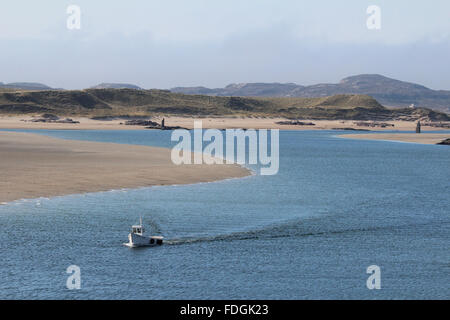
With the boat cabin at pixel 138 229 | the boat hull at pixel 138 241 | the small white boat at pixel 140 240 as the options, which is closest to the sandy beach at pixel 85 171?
the boat cabin at pixel 138 229

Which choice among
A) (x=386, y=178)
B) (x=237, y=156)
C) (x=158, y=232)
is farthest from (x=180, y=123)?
(x=158, y=232)

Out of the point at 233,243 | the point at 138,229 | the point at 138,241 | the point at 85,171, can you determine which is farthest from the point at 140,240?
the point at 85,171

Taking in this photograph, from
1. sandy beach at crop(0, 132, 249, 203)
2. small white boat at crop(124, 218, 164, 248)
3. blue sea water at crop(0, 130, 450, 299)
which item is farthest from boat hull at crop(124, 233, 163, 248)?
sandy beach at crop(0, 132, 249, 203)

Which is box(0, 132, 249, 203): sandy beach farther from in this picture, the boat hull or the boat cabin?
the boat hull

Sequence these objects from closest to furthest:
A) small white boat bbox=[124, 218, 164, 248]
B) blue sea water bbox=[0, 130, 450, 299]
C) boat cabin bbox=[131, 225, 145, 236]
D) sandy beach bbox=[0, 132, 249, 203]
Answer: blue sea water bbox=[0, 130, 450, 299] → small white boat bbox=[124, 218, 164, 248] → boat cabin bbox=[131, 225, 145, 236] → sandy beach bbox=[0, 132, 249, 203]

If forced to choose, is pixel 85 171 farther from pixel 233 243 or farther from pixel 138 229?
pixel 233 243
